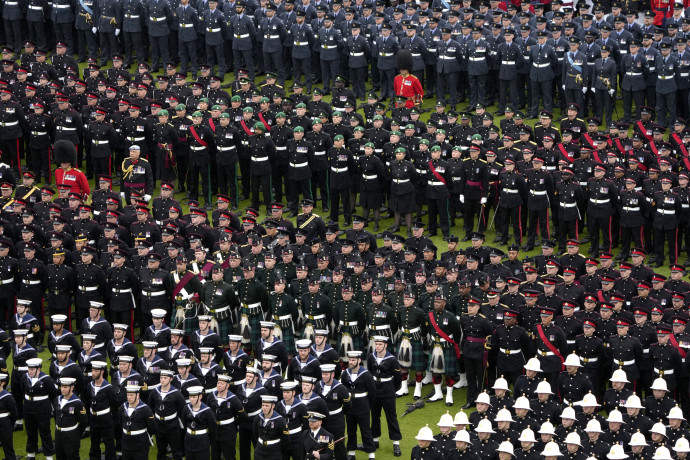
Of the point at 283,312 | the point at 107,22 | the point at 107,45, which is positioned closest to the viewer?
the point at 283,312

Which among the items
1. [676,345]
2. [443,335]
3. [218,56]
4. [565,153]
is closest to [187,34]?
[218,56]

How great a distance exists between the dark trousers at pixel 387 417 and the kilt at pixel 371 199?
868cm

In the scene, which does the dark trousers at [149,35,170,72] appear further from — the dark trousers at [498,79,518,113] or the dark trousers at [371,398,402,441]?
the dark trousers at [371,398,402,441]

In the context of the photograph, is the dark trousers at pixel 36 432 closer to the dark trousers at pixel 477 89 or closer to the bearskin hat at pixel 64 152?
the bearskin hat at pixel 64 152

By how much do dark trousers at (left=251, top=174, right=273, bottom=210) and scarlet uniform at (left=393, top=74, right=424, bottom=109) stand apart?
4.79 m

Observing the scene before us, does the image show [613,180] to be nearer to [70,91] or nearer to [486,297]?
[486,297]

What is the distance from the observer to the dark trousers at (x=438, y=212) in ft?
118

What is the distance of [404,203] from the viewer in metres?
35.7

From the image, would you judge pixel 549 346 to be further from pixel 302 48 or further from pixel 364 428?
pixel 302 48

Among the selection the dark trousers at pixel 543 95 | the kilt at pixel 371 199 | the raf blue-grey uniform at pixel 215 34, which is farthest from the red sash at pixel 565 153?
the raf blue-grey uniform at pixel 215 34

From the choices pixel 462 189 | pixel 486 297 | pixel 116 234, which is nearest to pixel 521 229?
pixel 462 189

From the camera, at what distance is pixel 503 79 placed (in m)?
40.8

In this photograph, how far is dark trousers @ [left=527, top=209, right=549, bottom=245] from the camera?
35.3m

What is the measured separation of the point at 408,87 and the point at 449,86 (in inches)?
81.0
